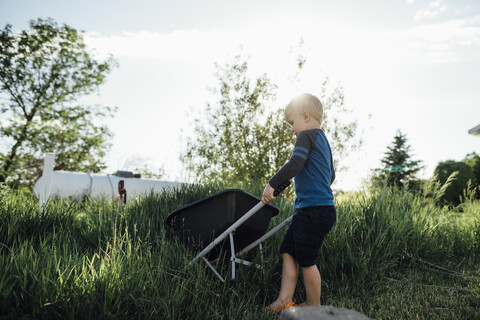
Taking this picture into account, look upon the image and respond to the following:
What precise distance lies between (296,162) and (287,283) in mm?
1019

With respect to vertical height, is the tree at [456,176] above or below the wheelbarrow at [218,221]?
above

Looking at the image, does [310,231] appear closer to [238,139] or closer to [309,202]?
[309,202]

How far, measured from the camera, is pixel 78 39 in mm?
18969

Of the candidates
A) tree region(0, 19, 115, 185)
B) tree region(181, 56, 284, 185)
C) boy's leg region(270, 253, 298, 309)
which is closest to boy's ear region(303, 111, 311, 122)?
boy's leg region(270, 253, 298, 309)

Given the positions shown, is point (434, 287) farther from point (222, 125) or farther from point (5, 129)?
point (5, 129)

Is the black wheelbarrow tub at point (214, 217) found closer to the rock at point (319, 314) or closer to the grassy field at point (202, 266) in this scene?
the grassy field at point (202, 266)

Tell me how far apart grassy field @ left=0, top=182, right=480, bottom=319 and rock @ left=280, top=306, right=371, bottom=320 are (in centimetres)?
104

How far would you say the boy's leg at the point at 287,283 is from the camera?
2795 millimetres

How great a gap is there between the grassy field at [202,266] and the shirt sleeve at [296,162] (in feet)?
3.16

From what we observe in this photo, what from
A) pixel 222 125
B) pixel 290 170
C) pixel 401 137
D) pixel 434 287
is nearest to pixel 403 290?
pixel 434 287

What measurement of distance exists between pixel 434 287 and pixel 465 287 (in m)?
0.35

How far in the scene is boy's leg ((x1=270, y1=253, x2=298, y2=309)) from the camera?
2.79m

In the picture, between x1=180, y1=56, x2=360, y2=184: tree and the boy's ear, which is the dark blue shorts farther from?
x1=180, y1=56, x2=360, y2=184: tree

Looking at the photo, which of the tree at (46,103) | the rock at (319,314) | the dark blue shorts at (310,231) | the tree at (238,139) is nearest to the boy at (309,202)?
the dark blue shorts at (310,231)
